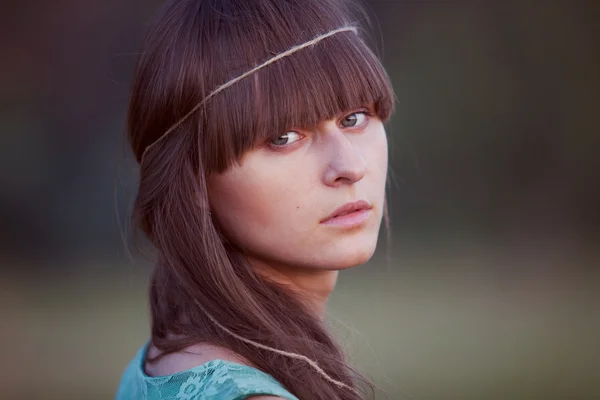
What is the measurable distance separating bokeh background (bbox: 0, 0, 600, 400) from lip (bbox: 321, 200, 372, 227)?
445 centimetres

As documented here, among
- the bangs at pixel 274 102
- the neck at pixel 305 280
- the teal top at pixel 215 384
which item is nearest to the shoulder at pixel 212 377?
the teal top at pixel 215 384

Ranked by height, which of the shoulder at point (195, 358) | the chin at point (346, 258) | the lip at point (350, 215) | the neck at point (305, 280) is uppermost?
the lip at point (350, 215)

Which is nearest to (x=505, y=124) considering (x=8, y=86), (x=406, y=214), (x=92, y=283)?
(x=406, y=214)

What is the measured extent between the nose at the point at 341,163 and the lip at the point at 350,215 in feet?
0.19

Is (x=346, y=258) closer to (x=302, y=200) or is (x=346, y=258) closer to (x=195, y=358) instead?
(x=302, y=200)

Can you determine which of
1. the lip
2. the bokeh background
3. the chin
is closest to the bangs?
the lip

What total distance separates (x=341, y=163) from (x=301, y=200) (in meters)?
0.12

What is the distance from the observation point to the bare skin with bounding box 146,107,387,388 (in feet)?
6.28

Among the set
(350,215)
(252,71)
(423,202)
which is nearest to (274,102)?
(252,71)

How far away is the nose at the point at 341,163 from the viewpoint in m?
1.91

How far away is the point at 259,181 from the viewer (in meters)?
1.92

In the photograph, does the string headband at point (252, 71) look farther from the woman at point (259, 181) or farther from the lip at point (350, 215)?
the lip at point (350, 215)

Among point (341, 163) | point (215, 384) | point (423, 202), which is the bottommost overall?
point (215, 384)

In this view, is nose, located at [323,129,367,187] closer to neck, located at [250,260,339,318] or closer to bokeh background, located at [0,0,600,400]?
neck, located at [250,260,339,318]
